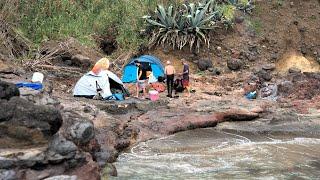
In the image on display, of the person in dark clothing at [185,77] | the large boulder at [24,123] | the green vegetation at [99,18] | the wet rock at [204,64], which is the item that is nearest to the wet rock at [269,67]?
the wet rock at [204,64]

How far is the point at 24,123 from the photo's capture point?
20.1 ft

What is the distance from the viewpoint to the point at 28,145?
602 cm

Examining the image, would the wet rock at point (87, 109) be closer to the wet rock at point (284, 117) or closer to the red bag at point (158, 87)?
the wet rock at point (284, 117)

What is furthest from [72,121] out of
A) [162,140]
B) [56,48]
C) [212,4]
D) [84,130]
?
[212,4]

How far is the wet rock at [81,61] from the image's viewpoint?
16219 mm

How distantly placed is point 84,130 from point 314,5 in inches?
616

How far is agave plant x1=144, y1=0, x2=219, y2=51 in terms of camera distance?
685 inches

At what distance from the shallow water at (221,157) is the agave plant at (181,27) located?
745cm

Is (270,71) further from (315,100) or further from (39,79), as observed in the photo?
(39,79)

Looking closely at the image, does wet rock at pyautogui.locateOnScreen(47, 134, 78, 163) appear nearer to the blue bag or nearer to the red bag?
the blue bag

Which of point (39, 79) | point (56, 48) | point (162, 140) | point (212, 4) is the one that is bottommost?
point (162, 140)

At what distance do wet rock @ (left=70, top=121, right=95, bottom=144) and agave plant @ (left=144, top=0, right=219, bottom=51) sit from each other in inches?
422

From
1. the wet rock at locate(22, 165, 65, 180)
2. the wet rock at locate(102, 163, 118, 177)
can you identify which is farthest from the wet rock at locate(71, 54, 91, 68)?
the wet rock at locate(22, 165, 65, 180)

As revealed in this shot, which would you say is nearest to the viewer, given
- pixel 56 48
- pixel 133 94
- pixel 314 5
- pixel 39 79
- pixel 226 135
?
pixel 226 135
